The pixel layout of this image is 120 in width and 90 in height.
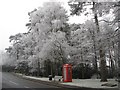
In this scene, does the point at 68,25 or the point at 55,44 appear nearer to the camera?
the point at 55,44

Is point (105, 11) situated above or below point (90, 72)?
above

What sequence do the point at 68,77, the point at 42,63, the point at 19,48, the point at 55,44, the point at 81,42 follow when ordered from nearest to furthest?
the point at 68,77, the point at 55,44, the point at 81,42, the point at 42,63, the point at 19,48

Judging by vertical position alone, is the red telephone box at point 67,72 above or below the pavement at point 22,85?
above

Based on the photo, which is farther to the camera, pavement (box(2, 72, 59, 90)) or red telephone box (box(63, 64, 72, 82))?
red telephone box (box(63, 64, 72, 82))

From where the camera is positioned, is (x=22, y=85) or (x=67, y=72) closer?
(x=22, y=85)

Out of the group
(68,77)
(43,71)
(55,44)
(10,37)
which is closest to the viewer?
(68,77)

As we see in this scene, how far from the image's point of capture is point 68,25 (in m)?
43.2

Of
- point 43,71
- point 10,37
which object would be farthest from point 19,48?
point 43,71

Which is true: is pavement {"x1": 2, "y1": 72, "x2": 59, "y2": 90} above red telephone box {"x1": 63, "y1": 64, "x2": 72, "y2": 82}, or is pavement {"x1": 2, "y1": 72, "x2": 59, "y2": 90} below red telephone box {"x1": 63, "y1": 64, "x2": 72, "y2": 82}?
below

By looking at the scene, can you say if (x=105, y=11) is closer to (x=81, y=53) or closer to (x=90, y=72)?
(x=81, y=53)

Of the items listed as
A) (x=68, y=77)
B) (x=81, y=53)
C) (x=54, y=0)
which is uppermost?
(x=54, y=0)

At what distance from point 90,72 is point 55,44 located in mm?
9167

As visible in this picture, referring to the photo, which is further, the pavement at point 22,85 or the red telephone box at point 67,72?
the red telephone box at point 67,72

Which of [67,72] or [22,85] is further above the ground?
[67,72]
